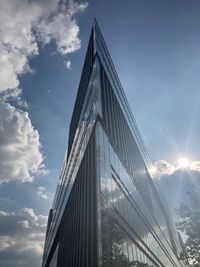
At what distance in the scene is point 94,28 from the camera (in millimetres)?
31797

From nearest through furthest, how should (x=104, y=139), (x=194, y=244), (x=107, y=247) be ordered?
(x=107, y=247), (x=104, y=139), (x=194, y=244)

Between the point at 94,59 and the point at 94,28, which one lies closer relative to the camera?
the point at 94,59

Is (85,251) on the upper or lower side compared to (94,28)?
lower

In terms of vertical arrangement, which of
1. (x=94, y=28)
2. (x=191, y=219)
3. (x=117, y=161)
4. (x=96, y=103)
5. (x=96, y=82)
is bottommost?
(x=191, y=219)

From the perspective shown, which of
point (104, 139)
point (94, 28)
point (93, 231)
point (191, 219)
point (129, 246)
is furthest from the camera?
point (94, 28)

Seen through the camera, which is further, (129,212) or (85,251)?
(129,212)

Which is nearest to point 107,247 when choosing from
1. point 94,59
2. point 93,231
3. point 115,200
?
point 93,231

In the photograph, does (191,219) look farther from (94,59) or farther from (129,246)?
(94,59)

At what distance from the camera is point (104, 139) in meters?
19.4

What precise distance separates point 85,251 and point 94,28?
95.5ft

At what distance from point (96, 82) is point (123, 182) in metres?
11.0

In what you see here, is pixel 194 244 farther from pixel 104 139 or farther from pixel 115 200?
pixel 104 139

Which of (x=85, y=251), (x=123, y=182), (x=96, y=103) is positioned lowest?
(x=85, y=251)

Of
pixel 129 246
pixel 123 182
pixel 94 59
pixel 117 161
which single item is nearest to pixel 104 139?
pixel 117 161
